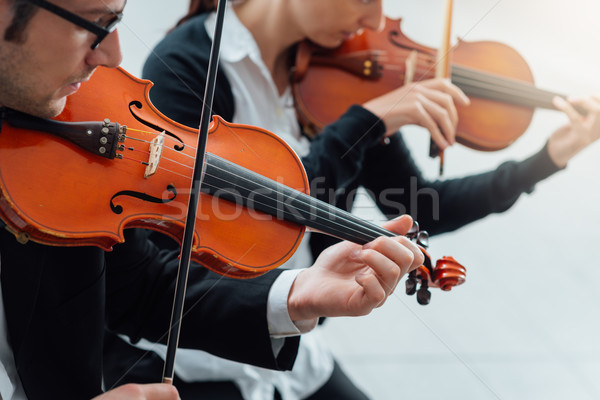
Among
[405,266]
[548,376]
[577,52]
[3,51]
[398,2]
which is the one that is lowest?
[548,376]

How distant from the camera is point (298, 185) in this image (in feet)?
2.16

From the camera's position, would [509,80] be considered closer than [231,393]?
No

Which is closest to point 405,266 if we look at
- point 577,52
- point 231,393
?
point 231,393

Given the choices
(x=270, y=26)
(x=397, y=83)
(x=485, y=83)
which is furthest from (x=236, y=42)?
(x=485, y=83)

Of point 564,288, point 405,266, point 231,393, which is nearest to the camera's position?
point 405,266

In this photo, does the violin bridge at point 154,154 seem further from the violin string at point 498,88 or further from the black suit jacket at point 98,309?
the violin string at point 498,88

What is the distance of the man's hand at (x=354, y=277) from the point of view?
598 mm

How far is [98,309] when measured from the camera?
0.60 meters

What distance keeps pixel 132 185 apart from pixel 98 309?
0.48 ft

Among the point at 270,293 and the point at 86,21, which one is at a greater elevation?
the point at 86,21

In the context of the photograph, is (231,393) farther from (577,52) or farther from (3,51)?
(577,52)

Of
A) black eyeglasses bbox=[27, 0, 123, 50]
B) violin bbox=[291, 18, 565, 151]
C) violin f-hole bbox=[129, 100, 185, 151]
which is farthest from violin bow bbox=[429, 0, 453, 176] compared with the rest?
black eyeglasses bbox=[27, 0, 123, 50]

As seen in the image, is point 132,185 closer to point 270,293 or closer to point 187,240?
point 187,240

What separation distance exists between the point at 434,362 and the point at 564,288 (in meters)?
0.49
